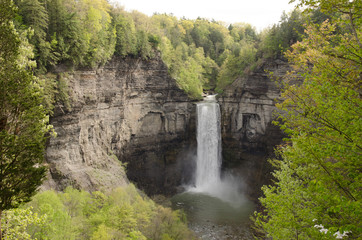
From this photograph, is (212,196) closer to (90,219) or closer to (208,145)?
(208,145)

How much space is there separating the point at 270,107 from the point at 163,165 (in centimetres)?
1847

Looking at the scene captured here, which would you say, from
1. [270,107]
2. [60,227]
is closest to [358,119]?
[60,227]

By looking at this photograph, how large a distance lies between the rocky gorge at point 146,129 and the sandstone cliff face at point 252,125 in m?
0.14

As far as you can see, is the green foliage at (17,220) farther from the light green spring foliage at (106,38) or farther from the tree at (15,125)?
the light green spring foliage at (106,38)

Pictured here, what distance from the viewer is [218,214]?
104 feet

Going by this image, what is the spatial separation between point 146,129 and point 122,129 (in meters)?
4.48

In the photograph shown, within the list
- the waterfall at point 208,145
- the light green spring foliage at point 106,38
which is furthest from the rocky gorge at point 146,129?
the light green spring foliage at point 106,38

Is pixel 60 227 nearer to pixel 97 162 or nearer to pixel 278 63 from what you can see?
pixel 97 162

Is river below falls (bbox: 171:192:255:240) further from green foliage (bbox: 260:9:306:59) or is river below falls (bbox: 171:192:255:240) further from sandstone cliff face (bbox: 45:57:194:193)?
green foliage (bbox: 260:9:306:59)

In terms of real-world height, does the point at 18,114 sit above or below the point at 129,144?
above

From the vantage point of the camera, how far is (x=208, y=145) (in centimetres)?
4006

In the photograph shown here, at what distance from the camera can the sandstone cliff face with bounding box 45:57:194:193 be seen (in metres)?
24.8

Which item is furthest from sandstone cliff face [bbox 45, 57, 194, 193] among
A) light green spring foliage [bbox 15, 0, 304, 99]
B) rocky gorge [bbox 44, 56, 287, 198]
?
light green spring foliage [bbox 15, 0, 304, 99]

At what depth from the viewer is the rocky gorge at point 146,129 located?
25.4 metres
